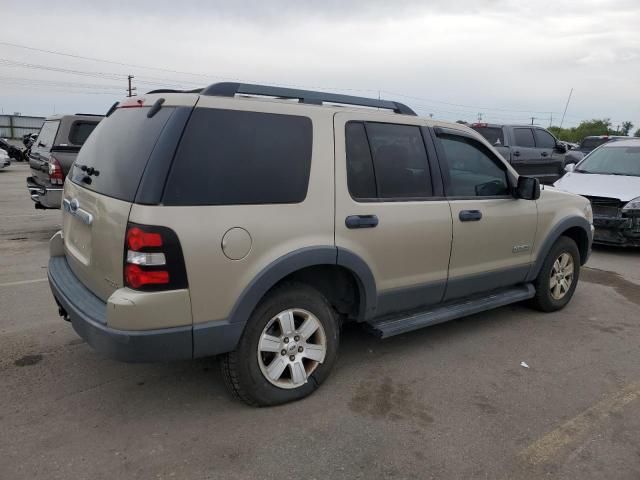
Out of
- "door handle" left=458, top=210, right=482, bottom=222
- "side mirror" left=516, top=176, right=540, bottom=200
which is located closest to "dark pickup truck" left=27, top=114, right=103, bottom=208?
"door handle" left=458, top=210, right=482, bottom=222

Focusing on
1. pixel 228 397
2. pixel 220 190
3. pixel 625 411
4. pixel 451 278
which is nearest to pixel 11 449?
pixel 228 397

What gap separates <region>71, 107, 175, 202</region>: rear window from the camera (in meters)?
2.86

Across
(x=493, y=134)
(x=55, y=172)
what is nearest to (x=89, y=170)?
(x=55, y=172)

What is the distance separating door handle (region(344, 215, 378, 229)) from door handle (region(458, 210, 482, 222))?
88 centimetres

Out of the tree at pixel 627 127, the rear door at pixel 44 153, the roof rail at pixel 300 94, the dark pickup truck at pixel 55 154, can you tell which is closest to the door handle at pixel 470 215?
the roof rail at pixel 300 94

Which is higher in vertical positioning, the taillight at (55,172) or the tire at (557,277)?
the taillight at (55,172)

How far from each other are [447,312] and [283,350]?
4.97 ft

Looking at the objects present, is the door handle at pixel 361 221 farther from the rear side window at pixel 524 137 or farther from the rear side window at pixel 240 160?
the rear side window at pixel 524 137

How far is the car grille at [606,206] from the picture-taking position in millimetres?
7808

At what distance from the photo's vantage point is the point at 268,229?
301cm

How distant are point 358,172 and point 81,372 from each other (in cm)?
237

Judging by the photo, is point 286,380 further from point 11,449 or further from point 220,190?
point 11,449

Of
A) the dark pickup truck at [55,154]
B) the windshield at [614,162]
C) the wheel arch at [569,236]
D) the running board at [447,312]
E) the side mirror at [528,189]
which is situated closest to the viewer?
the running board at [447,312]

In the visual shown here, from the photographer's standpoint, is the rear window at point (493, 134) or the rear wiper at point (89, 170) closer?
the rear wiper at point (89, 170)
